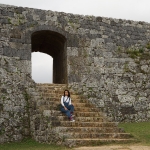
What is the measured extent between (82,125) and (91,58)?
317cm

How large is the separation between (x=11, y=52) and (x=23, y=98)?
150 centimetres

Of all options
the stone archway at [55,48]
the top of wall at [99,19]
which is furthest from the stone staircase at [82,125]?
the top of wall at [99,19]

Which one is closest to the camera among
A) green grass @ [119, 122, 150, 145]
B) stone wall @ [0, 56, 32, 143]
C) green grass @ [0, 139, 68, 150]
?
green grass @ [0, 139, 68, 150]

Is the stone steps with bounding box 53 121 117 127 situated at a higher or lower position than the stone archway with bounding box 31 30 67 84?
lower

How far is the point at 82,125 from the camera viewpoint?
7.41 m

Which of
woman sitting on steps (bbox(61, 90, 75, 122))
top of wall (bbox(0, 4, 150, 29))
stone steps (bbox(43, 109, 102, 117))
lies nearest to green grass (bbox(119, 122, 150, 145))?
stone steps (bbox(43, 109, 102, 117))

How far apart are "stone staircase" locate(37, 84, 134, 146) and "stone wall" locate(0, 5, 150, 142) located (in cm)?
66

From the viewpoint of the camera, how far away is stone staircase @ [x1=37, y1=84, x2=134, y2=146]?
6.73 meters

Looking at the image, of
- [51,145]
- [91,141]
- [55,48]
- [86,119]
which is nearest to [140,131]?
[86,119]

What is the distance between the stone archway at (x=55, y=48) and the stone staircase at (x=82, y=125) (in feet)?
5.36

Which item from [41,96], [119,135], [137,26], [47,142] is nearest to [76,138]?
[47,142]

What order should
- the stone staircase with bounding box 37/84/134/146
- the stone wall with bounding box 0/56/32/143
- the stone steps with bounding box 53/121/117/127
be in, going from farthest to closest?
the stone wall with bounding box 0/56/32/143, the stone steps with bounding box 53/121/117/127, the stone staircase with bounding box 37/84/134/146

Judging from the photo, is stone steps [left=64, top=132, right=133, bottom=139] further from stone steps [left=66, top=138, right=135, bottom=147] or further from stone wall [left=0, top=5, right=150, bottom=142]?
stone wall [left=0, top=5, right=150, bottom=142]

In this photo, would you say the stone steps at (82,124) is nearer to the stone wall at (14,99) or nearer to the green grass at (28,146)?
the green grass at (28,146)
